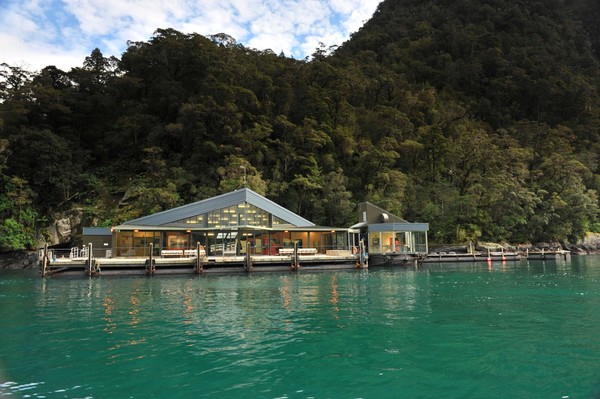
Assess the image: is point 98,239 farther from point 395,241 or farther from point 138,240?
point 395,241

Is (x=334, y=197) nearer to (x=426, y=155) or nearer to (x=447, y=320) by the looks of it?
(x=426, y=155)

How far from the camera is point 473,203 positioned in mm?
43938

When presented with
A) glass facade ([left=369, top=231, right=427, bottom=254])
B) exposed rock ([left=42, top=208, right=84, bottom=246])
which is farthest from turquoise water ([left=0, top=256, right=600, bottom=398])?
exposed rock ([left=42, top=208, right=84, bottom=246])

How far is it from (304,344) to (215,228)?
2354 centimetres

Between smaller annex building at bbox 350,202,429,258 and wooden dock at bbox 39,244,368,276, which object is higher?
smaller annex building at bbox 350,202,429,258

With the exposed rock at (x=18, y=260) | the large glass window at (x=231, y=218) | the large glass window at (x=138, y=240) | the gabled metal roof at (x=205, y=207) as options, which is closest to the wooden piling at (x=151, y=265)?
the large glass window at (x=138, y=240)

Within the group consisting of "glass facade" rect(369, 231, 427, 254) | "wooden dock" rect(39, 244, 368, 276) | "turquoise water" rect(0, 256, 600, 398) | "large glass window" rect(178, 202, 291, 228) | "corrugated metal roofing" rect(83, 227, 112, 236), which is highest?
"large glass window" rect(178, 202, 291, 228)

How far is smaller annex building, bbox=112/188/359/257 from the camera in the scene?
31.6 m

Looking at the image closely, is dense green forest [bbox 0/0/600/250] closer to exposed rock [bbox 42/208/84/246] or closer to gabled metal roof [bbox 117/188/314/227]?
exposed rock [bbox 42/208/84/246]

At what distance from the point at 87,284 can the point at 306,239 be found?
1771cm

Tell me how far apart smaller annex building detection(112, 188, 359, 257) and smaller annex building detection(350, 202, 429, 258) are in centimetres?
270

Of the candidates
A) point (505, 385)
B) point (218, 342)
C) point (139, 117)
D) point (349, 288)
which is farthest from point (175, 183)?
point (505, 385)

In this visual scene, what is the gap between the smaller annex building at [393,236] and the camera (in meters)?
34.5

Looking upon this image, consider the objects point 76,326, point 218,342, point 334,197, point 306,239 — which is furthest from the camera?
point 334,197
